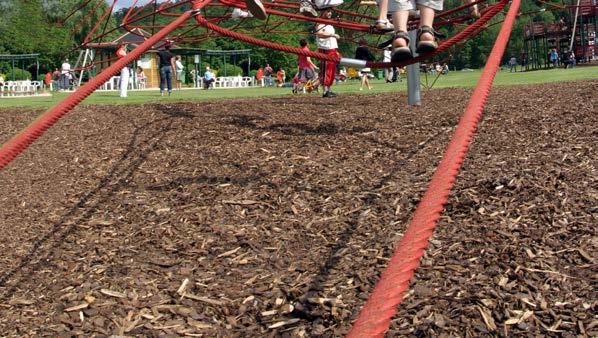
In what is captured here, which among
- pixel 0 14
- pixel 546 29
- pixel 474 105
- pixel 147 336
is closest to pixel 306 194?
pixel 147 336

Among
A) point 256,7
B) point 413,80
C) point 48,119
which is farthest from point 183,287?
point 413,80

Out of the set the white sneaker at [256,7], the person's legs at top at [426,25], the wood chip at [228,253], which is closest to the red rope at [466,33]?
the person's legs at top at [426,25]

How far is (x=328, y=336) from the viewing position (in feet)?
12.4

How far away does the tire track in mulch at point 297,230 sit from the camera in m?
3.92

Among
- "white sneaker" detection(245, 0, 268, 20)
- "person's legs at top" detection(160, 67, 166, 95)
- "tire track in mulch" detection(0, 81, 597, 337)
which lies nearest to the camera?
"tire track in mulch" detection(0, 81, 597, 337)

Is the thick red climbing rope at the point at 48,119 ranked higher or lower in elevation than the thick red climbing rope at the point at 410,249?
higher

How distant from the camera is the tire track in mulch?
3924 millimetres

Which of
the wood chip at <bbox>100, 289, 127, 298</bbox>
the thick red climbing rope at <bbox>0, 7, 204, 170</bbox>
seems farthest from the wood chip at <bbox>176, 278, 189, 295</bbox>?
the thick red climbing rope at <bbox>0, 7, 204, 170</bbox>

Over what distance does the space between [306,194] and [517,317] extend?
251 cm

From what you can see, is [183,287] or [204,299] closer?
[204,299]

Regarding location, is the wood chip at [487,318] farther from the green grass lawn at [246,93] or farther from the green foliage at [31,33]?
the green foliage at [31,33]

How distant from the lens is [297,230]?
5.21m

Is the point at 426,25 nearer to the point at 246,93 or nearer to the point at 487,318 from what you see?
the point at 487,318

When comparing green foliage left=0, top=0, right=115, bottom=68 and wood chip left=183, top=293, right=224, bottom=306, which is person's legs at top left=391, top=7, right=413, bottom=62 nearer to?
wood chip left=183, top=293, right=224, bottom=306
